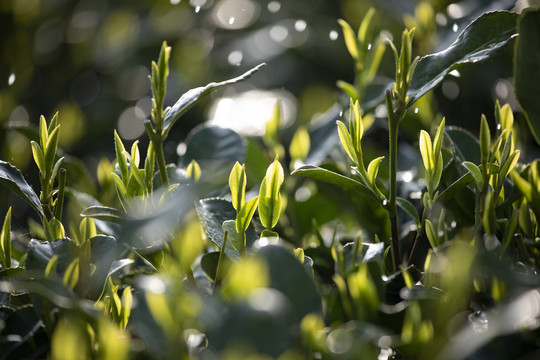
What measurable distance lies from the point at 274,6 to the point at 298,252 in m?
1.70

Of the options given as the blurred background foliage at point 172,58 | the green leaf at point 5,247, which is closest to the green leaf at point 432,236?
the green leaf at point 5,247

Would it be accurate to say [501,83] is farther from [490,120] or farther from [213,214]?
[213,214]

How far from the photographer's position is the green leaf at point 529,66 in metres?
0.58

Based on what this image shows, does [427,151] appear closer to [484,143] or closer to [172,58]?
[484,143]

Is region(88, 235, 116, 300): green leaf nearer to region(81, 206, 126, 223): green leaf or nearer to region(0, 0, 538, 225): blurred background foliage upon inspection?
region(81, 206, 126, 223): green leaf

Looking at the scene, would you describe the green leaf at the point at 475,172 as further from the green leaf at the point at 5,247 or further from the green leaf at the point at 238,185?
the green leaf at the point at 5,247

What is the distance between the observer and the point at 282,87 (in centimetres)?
197

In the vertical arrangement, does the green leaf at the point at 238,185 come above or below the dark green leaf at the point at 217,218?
above

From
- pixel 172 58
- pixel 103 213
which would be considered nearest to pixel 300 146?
pixel 103 213

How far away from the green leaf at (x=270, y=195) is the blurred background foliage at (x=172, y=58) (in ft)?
2.84

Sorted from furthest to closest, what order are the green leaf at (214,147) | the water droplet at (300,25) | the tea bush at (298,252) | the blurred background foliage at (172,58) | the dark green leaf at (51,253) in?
the water droplet at (300,25) < the blurred background foliage at (172,58) < the green leaf at (214,147) < the dark green leaf at (51,253) < the tea bush at (298,252)

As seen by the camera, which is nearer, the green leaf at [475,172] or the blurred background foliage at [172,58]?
the green leaf at [475,172]

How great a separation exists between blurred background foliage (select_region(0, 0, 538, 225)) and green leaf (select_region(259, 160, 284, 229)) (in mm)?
867

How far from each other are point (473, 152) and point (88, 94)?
159 centimetres
